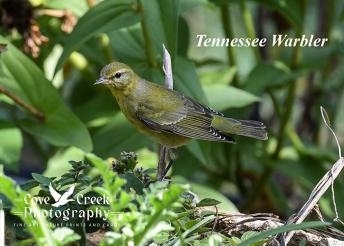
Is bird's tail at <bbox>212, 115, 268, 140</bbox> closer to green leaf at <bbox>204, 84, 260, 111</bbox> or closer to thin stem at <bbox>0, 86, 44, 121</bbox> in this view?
green leaf at <bbox>204, 84, 260, 111</bbox>

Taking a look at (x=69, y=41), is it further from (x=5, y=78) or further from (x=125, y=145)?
(x=125, y=145)

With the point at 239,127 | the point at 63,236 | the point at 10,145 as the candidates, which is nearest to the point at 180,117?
the point at 239,127

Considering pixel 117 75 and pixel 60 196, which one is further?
pixel 117 75

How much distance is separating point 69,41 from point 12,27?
0.40m

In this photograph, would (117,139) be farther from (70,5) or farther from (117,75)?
(70,5)

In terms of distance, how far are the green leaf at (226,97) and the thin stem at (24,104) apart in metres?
0.56

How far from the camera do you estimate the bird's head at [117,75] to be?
237 cm

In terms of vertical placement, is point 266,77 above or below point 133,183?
below

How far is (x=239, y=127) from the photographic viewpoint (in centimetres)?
252

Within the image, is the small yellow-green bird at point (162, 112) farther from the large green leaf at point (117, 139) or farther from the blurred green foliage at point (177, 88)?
the large green leaf at point (117, 139)

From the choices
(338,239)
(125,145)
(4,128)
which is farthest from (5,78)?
(338,239)

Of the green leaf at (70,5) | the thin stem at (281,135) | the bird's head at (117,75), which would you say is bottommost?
the thin stem at (281,135)

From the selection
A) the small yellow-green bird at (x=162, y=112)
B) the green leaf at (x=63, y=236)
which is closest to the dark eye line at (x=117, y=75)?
the small yellow-green bird at (x=162, y=112)

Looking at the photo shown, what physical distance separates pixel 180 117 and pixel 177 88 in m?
0.09
